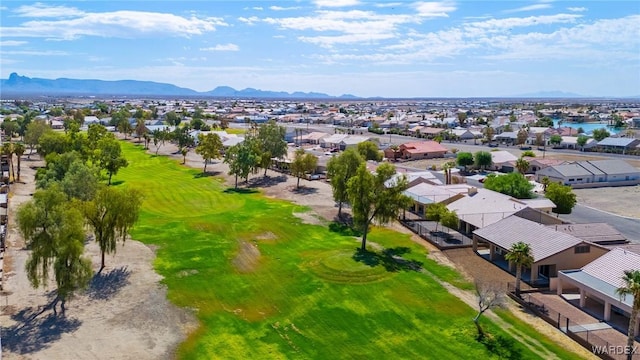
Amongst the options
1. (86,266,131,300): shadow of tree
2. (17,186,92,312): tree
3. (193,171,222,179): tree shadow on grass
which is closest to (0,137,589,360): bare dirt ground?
(86,266,131,300): shadow of tree

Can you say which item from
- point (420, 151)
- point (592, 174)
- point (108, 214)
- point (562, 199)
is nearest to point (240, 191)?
point (108, 214)

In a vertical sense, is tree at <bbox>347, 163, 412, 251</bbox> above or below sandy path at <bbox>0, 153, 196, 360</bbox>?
above

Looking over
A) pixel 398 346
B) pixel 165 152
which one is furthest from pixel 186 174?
pixel 398 346

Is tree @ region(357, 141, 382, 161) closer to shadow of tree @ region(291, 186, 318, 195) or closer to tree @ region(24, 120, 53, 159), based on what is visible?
shadow of tree @ region(291, 186, 318, 195)

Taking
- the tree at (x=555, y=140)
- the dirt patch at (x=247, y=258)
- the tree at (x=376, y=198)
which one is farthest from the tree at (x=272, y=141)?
the tree at (x=555, y=140)

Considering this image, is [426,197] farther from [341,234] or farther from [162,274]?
[162,274]

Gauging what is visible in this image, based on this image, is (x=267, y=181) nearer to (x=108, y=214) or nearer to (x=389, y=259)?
(x=389, y=259)
